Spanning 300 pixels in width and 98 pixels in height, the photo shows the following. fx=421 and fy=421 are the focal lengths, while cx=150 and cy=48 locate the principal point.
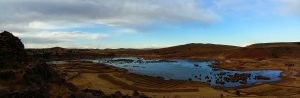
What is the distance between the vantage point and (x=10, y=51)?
81.4 ft

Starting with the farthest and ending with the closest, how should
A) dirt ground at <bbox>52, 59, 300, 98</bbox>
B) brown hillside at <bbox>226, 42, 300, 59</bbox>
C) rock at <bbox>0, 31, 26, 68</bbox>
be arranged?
brown hillside at <bbox>226, 42, 300, 59</bbox> < dirt ground at <bbox>52, 59, 300, 98</bbox> < rock at <bbox>0, 31, 26, 68</bbox>

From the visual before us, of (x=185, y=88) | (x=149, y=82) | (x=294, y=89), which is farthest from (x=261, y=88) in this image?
(x=149, y=82)

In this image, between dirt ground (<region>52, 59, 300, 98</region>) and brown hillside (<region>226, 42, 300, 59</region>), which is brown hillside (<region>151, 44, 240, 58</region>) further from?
dirt ground (<region>52, 59, 300, 98</region>)

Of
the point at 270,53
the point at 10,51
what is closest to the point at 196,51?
the point at 270,53

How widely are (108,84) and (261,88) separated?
64.2ft

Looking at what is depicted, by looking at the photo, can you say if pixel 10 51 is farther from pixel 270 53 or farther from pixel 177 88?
pixel 270 53

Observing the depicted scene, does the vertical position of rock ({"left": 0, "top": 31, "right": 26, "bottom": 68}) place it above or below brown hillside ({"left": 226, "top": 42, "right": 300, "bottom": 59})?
below

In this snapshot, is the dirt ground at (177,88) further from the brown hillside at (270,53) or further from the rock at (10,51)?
the brown hillside at (270,53)

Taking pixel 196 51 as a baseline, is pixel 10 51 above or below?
below

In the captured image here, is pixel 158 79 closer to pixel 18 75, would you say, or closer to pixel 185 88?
pixel 185 88

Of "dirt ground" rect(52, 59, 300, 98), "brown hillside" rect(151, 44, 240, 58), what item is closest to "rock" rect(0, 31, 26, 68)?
"dirt ground" rect(52, 59, 300, 98)

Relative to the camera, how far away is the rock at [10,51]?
23.9 meters

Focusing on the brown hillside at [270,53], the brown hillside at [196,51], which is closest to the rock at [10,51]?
the brown hillside at [270,53]

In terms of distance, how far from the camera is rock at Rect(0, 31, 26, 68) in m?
23.9
